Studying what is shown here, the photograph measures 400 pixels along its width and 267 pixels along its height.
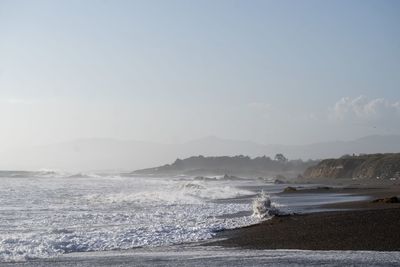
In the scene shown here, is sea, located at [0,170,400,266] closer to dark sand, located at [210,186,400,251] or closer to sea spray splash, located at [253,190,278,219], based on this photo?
sea spray splash, located at [253,190,278,219]

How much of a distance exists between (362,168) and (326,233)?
79.3 meters

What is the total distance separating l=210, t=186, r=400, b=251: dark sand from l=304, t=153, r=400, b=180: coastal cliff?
201ft

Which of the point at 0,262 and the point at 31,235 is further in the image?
the point at 31,235

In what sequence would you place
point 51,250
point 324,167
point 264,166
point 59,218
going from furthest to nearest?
point 264,166, point 324,167, point 59,218, point 51,250

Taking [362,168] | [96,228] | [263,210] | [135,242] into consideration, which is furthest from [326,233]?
[362,168]

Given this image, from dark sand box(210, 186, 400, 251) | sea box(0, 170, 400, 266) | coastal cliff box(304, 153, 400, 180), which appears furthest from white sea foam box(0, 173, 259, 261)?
coastal cliff box(304, 153, 400, 180)

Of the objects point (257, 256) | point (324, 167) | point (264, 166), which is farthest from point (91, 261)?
point (264, 166)

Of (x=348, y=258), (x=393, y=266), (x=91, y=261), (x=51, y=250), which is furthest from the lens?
(x=51, y=250)

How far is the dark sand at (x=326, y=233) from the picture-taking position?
46.5ft

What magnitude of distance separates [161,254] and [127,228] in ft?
19.6

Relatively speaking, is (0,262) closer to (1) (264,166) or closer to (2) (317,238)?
(2) (317,238)

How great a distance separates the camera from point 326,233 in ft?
52.8

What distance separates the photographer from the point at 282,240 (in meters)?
15.4

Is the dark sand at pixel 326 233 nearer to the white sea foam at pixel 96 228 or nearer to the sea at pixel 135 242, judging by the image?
the sea at pixel 135 242
